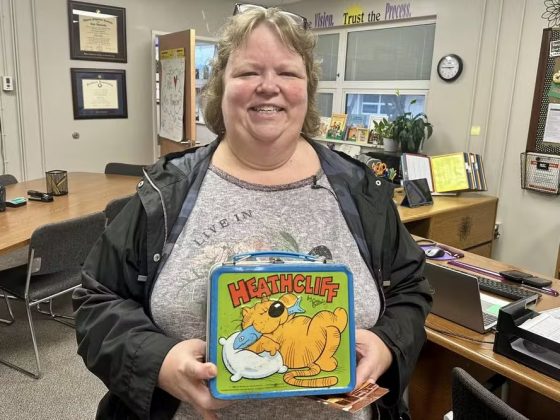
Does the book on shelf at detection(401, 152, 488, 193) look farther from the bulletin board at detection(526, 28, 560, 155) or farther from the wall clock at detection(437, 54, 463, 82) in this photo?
the wall clock at detection(437, 54, 463, 82)

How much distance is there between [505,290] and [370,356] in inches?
45.6

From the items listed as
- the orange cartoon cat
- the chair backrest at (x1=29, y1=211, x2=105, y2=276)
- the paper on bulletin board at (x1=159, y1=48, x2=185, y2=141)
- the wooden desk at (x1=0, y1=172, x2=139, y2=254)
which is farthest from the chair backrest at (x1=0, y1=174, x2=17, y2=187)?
the orange cartoon cat

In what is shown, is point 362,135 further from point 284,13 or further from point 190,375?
point 190,375

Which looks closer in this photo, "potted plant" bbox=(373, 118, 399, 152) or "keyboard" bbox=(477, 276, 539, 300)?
"keyboard" bbox=(477, 276, 539, 300)

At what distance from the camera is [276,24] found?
2.97 feet

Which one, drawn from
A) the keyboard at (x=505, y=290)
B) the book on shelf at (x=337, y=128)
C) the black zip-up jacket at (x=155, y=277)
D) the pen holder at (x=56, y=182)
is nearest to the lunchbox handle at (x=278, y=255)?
the black zip-up jacket at (x=155, y=277)

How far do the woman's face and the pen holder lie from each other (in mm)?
2414

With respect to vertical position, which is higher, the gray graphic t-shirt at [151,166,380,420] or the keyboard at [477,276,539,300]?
the gray graphic t-shirt at [151,166,380,420]

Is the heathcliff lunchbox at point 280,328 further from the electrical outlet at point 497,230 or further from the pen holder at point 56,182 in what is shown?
the electrical outlet at point 497,230

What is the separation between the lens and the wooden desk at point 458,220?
299cm

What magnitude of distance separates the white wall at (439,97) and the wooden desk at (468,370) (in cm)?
195

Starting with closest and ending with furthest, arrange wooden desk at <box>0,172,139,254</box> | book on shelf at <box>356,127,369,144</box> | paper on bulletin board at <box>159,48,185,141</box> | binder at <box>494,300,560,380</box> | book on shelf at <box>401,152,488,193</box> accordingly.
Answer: binder at <box>494,300,560,380</box>, wooden desk at <box>0,172,139,254</box>, book on shelf at <box>401,152,488,193</box>, paper on bulletin board at <box>159,48,185,141</box>, book on shelf at <box>356,127,369,144</box>

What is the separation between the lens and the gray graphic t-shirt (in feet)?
2.82

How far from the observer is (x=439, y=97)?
4.14 metres
